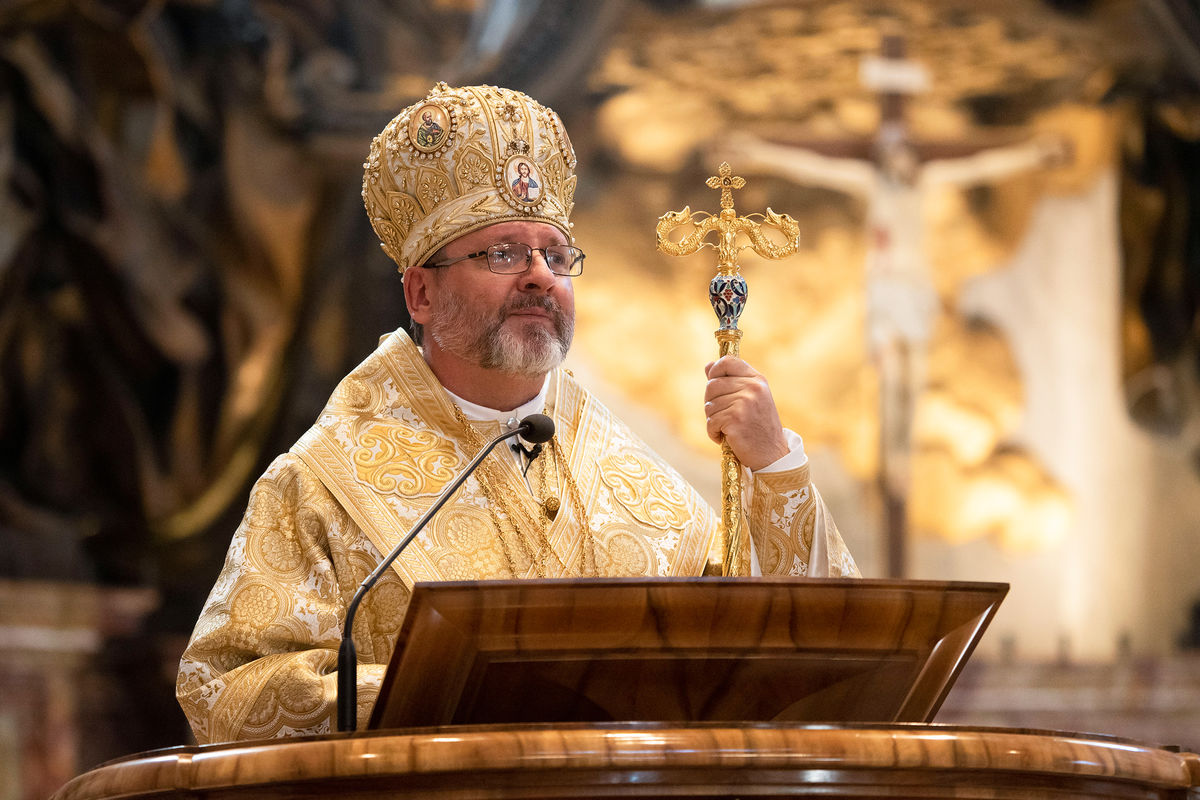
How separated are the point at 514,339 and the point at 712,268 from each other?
5.46m

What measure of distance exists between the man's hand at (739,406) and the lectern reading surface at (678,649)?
699 millimetres

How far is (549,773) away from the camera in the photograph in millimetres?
1922

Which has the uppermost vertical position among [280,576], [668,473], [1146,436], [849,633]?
[1146,436]

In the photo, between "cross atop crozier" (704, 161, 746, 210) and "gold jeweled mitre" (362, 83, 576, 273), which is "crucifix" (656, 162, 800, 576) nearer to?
"cross atop crozier" (704, 161, 746, 210)

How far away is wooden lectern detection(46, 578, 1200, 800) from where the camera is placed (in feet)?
6.30

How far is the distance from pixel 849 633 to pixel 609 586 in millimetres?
314

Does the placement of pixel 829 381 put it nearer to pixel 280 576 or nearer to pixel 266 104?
pixel 266 104

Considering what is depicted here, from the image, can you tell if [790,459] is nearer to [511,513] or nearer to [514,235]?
[511,513]

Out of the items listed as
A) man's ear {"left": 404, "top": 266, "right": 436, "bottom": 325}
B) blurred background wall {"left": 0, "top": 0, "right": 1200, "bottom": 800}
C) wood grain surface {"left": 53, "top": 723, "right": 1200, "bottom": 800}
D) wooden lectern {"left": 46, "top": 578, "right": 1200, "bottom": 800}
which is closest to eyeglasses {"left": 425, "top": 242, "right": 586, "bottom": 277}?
man's ear {"left": 404, "top": 266, "right": 436, "bottom": 325}

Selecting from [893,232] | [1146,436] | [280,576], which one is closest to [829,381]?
[893,232]

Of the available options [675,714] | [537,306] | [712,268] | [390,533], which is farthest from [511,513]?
[712,268]

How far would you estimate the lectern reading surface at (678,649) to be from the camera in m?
2.11

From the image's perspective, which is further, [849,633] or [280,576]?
[280,576]

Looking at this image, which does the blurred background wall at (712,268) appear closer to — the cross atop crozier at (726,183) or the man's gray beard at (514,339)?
the man's gray beard at (514,339)
